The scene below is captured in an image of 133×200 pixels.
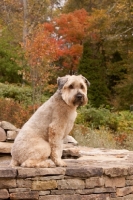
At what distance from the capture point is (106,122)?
13.9 metres

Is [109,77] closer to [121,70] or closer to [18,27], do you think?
[121,70]

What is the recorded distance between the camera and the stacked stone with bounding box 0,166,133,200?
4.96 m

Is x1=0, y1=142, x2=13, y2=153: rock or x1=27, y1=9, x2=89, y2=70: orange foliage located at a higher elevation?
x1=27, y1=9, x2=89, y2=70: orange foliage

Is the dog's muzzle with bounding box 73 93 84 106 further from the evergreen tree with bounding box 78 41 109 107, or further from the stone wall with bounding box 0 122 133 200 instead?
the evergreen tree with bounding box 78 41 109 107

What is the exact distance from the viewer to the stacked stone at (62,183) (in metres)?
4.96

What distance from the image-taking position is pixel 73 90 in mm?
5004

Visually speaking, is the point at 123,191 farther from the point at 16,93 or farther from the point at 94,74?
the point at 94,74

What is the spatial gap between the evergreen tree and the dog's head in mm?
15147

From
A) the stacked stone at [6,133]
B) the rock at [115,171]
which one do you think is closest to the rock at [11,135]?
the stacked stone at [6,133]

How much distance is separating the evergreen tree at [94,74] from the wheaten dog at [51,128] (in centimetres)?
1494

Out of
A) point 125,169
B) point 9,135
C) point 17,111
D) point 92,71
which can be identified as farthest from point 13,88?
point 125,169

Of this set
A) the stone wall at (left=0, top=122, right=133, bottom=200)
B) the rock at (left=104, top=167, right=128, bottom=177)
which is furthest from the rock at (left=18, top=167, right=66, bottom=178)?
the rock at (left=104, top=167, right=128, bottom=177)

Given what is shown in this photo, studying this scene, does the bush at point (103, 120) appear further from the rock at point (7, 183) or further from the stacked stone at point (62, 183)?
the rock at point (7, 183)

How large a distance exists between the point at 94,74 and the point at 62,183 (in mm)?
16746
